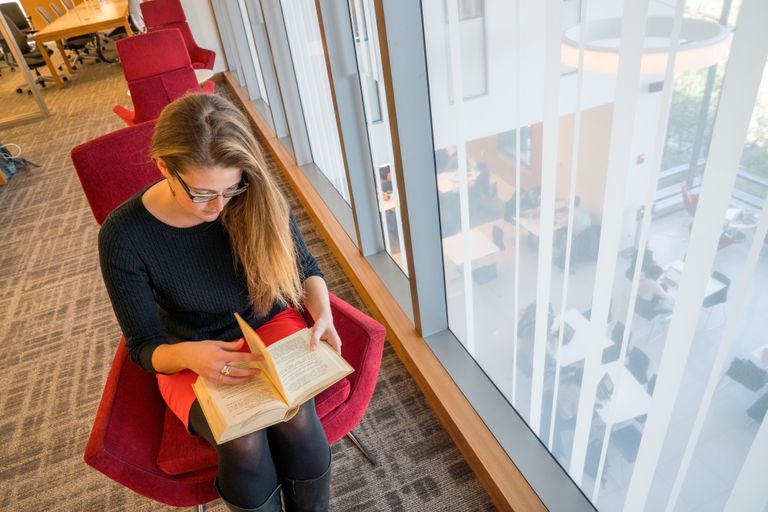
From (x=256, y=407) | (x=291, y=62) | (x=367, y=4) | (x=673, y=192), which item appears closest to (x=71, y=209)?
(x=291, y=62)

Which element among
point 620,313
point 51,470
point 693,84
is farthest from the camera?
point 51,470

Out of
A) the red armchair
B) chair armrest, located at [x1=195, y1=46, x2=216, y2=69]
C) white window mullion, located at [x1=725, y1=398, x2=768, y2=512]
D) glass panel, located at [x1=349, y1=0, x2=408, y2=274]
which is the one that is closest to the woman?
glass panel, located at [x1=349, y1=0, x2=408, y2=274]

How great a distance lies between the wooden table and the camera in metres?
6.72

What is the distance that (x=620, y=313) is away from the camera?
3.65 feet

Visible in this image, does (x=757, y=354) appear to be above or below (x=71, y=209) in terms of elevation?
above

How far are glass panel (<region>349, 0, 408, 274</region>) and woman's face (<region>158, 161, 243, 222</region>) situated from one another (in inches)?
28.5

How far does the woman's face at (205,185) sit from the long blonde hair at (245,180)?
2cm

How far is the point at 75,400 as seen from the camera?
228 centimetres

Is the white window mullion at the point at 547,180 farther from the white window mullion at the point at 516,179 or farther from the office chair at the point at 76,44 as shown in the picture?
the office chair at the point at 76,44

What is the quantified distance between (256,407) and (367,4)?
1.44 m

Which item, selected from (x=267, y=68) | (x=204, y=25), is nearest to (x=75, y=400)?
(x=267, y=68)

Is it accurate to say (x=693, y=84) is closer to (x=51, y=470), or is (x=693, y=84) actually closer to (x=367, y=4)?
(x=367, y=4)

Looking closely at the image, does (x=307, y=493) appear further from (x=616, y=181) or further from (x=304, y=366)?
(x=616, y=181)

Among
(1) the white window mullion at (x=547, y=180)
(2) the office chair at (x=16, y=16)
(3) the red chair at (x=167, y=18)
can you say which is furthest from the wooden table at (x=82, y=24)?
(1) the white window mullion at (x=547, y=180)
